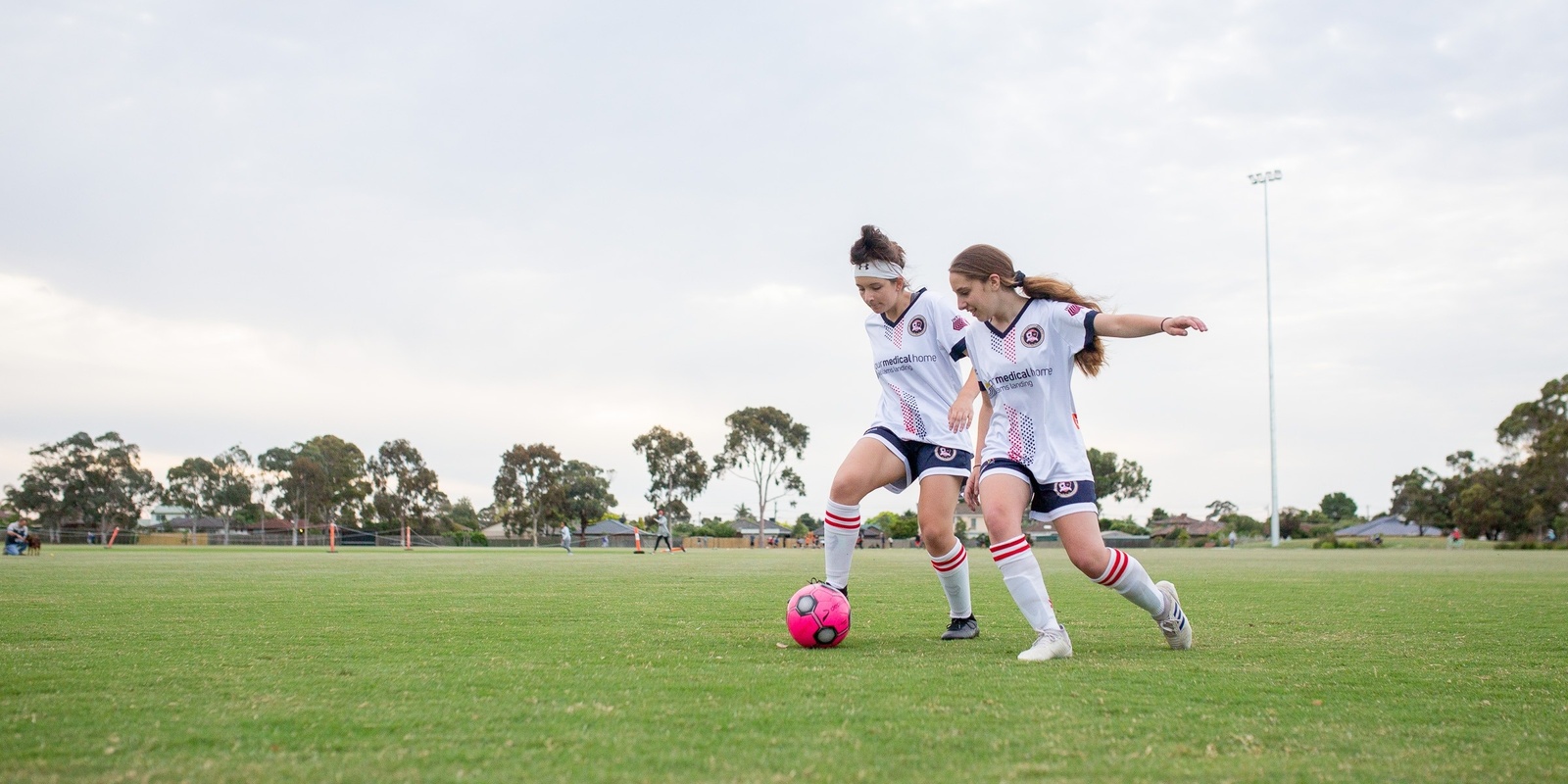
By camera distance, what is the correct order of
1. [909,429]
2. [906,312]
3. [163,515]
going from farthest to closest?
1. [163,515]
2. [906,312]
3. [909,429]

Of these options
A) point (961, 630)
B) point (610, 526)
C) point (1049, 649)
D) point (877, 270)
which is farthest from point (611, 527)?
point (1049, 649)

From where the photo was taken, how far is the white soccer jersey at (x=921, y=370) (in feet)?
20.4

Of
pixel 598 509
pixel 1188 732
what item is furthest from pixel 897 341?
pixel 598 509

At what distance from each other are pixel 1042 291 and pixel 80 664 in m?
5.02

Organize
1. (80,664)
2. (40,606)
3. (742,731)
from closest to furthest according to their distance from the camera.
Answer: (742,731)
(80,664)
(40,606)

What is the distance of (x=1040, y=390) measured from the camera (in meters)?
5.65

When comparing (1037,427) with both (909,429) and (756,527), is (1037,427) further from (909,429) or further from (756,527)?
(756,527)

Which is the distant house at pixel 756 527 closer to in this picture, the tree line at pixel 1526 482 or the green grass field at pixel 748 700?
the tree line at pixel 1526 482

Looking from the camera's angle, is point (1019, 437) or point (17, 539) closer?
point (1019, 437)

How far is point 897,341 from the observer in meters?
6.41

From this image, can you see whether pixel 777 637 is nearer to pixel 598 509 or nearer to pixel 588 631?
pixel 588 631

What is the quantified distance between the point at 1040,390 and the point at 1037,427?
0.20 meters

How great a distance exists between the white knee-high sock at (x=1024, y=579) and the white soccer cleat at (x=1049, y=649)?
0.50 feet

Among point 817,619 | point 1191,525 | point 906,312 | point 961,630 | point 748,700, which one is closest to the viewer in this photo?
point 748,700
